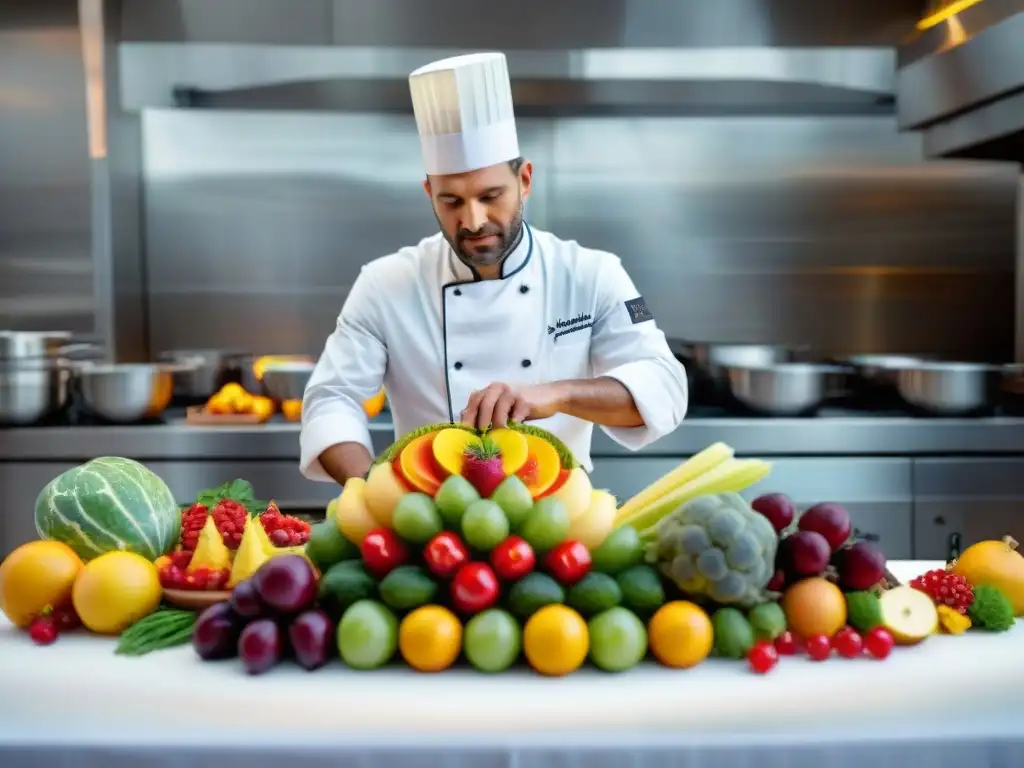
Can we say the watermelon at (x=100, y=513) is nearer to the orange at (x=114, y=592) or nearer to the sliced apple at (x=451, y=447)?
the orange at (x=114, y=592)

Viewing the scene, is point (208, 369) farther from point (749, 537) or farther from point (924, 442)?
point (749, 537)

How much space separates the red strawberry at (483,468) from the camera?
4.74ft

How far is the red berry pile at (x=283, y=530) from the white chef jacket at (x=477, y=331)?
760 millimetres

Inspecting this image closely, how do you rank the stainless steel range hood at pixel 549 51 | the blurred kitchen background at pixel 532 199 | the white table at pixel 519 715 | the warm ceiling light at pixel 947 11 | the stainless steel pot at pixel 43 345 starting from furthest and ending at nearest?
the blurred kitchen background at pixel 532 199 → the stainless steel range hood at pixel 549 51 → the stainless steel pot at pixel 43 345 → the warm ceiling light at pixel 947 11 → the white table at pixel 519 715

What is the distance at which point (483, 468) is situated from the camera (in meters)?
1.45

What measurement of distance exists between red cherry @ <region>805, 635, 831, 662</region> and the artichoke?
0.08 meters

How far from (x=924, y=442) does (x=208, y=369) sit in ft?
8.33

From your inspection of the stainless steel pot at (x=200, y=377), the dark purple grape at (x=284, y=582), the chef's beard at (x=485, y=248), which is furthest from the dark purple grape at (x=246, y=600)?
the stainless steel pot at (x=200, y=377)

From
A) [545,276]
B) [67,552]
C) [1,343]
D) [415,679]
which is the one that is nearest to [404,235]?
[1,343]

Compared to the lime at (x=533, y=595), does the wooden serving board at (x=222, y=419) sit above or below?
above

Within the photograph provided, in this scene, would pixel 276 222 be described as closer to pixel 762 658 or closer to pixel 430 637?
pixel 430 637

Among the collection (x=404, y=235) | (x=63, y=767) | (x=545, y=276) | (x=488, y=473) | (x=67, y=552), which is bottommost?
(x=63, y=767)

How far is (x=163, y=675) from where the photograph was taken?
53.7 inches

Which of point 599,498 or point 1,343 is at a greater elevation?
point 1,343
